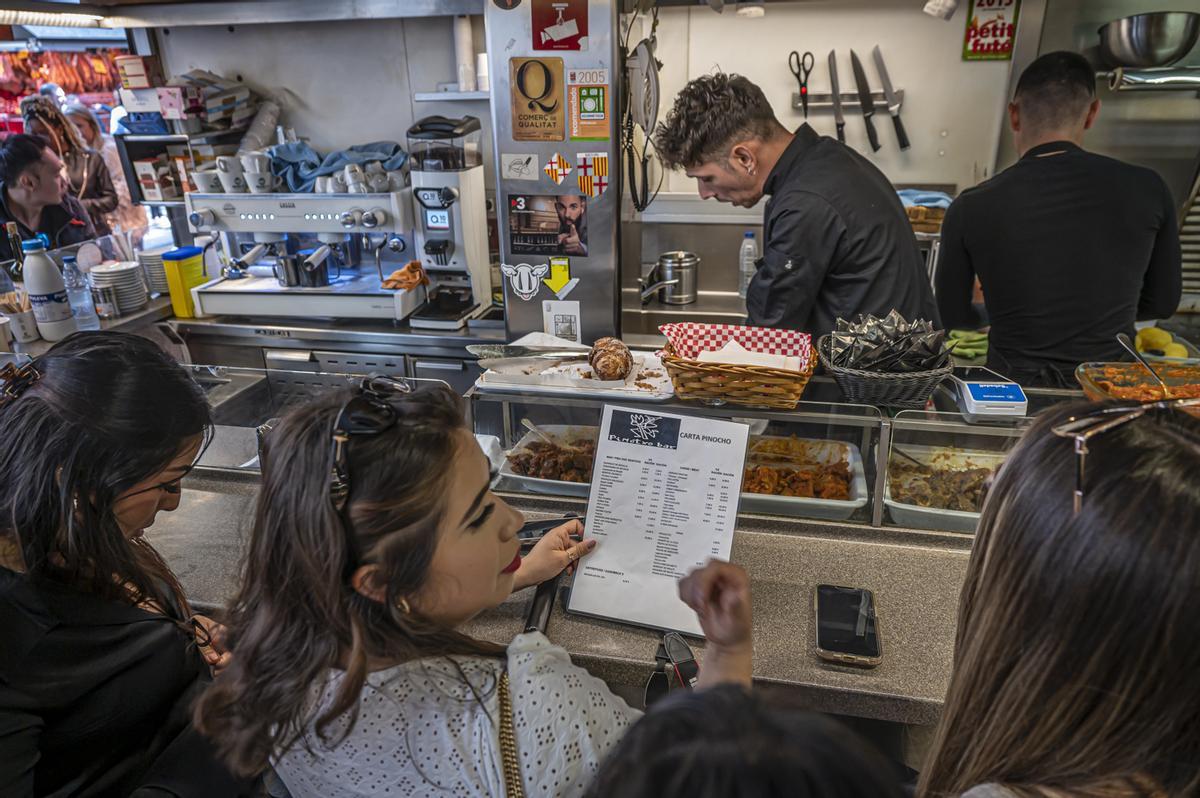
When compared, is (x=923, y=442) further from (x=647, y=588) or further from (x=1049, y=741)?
(x=1049, y=741)

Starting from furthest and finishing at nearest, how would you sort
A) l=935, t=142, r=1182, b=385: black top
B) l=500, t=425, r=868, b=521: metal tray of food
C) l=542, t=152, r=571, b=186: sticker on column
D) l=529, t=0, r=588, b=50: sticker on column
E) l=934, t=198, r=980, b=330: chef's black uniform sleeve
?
1. l=542, t=152, r=571, b=186: sticker on column
2. l=529, t=0, r=588, b=50: sticker on column
3. l=934, t=198, r=980, b=330: chef's black uniform sleeve
4. l=935, t=142, r=1182, b=385: black top
5. l=500, t=425, r=868, b=521: metal tray of food

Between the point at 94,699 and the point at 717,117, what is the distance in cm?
218

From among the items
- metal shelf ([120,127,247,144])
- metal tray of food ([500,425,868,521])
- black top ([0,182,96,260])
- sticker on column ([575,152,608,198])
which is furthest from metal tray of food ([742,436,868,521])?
black top ([0,182,96,260])

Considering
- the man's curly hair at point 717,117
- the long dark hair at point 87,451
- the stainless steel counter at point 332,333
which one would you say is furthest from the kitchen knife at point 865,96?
the long dark hair at point 87,451

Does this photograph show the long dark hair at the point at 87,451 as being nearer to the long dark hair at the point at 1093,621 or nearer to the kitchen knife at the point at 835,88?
the long dark hair at the point at 1093,621

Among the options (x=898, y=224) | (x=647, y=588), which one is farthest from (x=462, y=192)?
(x=647, y=588)

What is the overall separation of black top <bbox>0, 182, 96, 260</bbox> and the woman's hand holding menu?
12.9 feet

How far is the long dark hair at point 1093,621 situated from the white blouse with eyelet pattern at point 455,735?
18.2 inches

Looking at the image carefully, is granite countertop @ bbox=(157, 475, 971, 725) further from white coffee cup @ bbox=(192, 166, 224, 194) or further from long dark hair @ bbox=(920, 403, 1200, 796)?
white coffee cup @ bbox=(192, 166, 224, 194)

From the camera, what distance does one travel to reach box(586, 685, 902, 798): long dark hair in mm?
480

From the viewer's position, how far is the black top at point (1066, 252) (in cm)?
241

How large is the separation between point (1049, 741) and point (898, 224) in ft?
5.88

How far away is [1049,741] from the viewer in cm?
82

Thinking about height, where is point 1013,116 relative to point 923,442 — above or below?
above
